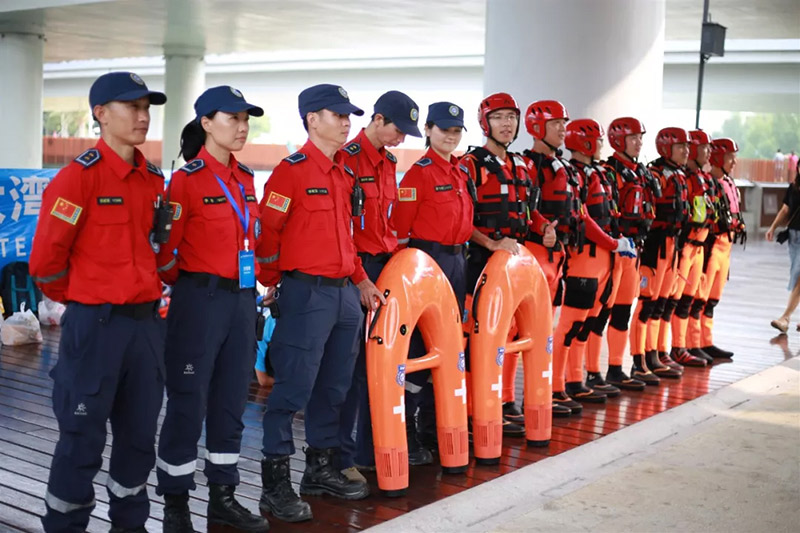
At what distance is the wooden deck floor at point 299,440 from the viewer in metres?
4.65

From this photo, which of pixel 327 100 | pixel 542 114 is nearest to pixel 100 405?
pixel 327 100

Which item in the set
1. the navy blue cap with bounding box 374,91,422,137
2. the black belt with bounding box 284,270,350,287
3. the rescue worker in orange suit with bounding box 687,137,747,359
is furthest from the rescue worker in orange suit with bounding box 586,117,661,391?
the black belt with bounding box 284,270,350,287

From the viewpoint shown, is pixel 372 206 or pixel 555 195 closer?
pixel 372 206

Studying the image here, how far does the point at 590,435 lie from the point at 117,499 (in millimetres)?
3443

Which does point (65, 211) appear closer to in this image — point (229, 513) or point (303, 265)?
point (303, 265)

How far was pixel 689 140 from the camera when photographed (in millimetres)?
8734

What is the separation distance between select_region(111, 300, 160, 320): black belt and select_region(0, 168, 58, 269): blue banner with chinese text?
598cm

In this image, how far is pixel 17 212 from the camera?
941 cm

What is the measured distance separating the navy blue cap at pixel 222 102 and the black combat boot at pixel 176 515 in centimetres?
166

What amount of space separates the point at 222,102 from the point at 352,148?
1069 mm

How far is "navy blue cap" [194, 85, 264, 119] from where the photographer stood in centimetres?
424

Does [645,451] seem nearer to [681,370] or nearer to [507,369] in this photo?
[507,369]

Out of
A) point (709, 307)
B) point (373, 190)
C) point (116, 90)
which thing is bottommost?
point (709, 307)

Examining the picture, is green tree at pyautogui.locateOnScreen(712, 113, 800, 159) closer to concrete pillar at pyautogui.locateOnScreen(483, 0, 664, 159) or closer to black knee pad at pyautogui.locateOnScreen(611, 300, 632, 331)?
concrete pillar at pyautogui.locateOnScreen(483, 0, 664, 159)
